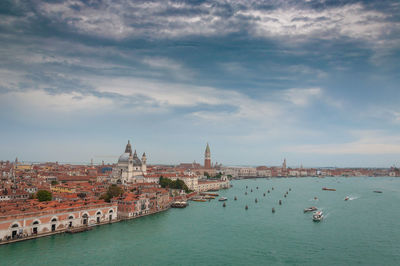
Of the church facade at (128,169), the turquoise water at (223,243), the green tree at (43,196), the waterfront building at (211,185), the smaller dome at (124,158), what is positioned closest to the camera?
the turquoise water at (223,243)

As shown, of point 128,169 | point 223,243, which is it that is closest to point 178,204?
point 223,243

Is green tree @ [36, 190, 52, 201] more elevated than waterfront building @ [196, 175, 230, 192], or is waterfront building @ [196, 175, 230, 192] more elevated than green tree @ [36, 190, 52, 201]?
green tree @ [36, 190, 52, 201]

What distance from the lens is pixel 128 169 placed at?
47938 millimetres

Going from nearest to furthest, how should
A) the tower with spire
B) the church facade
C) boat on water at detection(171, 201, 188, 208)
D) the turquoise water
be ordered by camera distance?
the turquoise water < boat on water at detection(171, 201, 188, 208) < the church facade < the tower with spire

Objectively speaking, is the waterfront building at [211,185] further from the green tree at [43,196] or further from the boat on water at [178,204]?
the green tree at [43,196]

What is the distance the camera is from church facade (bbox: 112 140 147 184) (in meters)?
47.3

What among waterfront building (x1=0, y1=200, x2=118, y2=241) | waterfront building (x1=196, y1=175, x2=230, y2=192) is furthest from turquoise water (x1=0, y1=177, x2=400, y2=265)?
waterfront building (x1=196, y1=175, x2=230, y2=192)

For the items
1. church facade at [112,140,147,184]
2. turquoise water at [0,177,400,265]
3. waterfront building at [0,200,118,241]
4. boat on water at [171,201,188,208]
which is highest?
church facade at [112,140,147,184]

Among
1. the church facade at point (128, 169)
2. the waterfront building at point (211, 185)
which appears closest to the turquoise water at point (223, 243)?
the church facade at point (128, 169)

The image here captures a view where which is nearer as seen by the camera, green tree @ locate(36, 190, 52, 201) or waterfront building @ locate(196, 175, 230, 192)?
green tree @ locate(36, 190, 52, 201)

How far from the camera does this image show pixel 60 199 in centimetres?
2489

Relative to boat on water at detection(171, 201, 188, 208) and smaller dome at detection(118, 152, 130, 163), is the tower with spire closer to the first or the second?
smaller dome at detection(118, 152, 130, 163)

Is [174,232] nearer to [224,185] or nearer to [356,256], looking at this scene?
[356,256]

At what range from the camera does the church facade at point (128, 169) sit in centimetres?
4728
